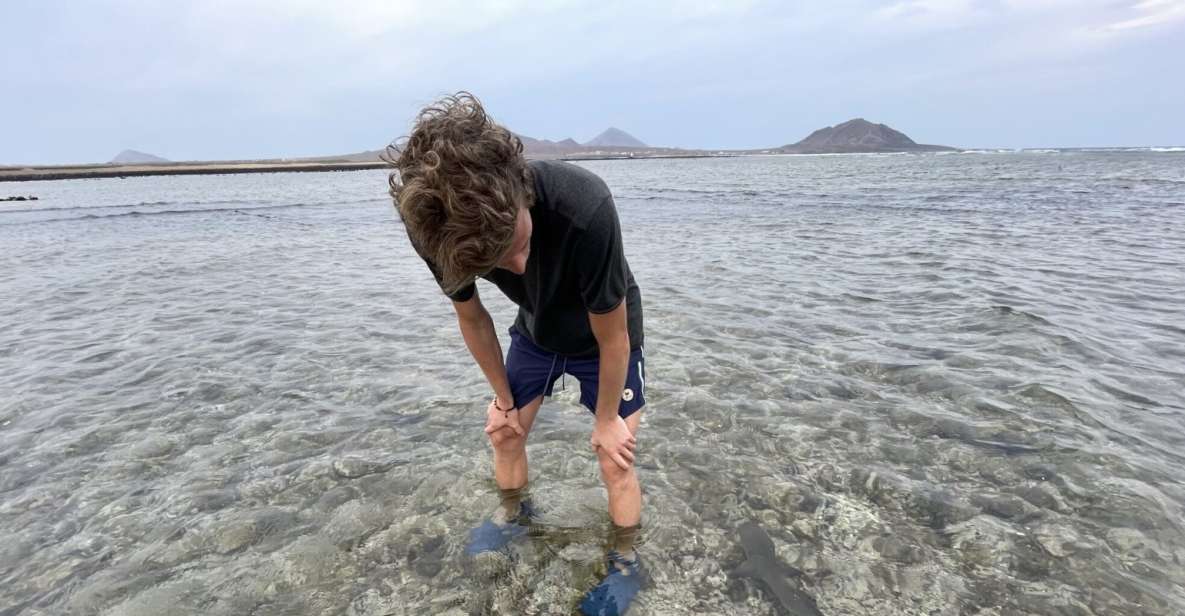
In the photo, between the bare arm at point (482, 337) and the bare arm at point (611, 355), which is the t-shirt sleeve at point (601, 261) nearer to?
the bare arm at point (611, 355)

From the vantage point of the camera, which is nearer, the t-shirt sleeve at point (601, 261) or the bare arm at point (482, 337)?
the t-shirt sleeve at point (601, 261)

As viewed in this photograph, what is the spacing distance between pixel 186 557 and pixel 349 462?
50.1 inches

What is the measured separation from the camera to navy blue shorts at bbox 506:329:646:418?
11.5 feet

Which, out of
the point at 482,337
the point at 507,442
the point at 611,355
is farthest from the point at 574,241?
the point at 507,442

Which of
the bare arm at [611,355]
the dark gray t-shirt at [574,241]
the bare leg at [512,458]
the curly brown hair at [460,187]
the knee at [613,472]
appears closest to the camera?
the curly brown hair at [460,187]

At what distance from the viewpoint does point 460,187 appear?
205cm

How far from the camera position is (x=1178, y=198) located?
83.6ft

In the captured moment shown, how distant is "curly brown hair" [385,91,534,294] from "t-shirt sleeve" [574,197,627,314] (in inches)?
16.2

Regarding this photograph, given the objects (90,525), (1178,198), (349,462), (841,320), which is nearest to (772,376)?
(841,320)

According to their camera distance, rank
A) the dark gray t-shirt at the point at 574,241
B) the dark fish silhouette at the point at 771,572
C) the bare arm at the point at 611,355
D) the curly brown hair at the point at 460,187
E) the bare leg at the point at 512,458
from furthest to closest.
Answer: the bare leg at the point at 512,458 < the dark fish silhouette at the point at 771,572 < the bare arm at the point at 611,355 < the dark gray t-shirt at the point at 574,241 < the curly brown hair at the point at 460,187

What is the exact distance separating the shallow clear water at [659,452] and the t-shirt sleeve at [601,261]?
1.79 meters

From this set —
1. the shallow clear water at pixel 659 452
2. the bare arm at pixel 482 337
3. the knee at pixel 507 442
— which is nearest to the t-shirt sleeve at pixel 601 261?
the bare arm at pixel 482 337

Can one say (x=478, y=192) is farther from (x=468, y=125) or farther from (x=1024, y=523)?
(x=1024, y=523)

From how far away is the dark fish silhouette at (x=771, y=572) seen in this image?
10.7 feet
